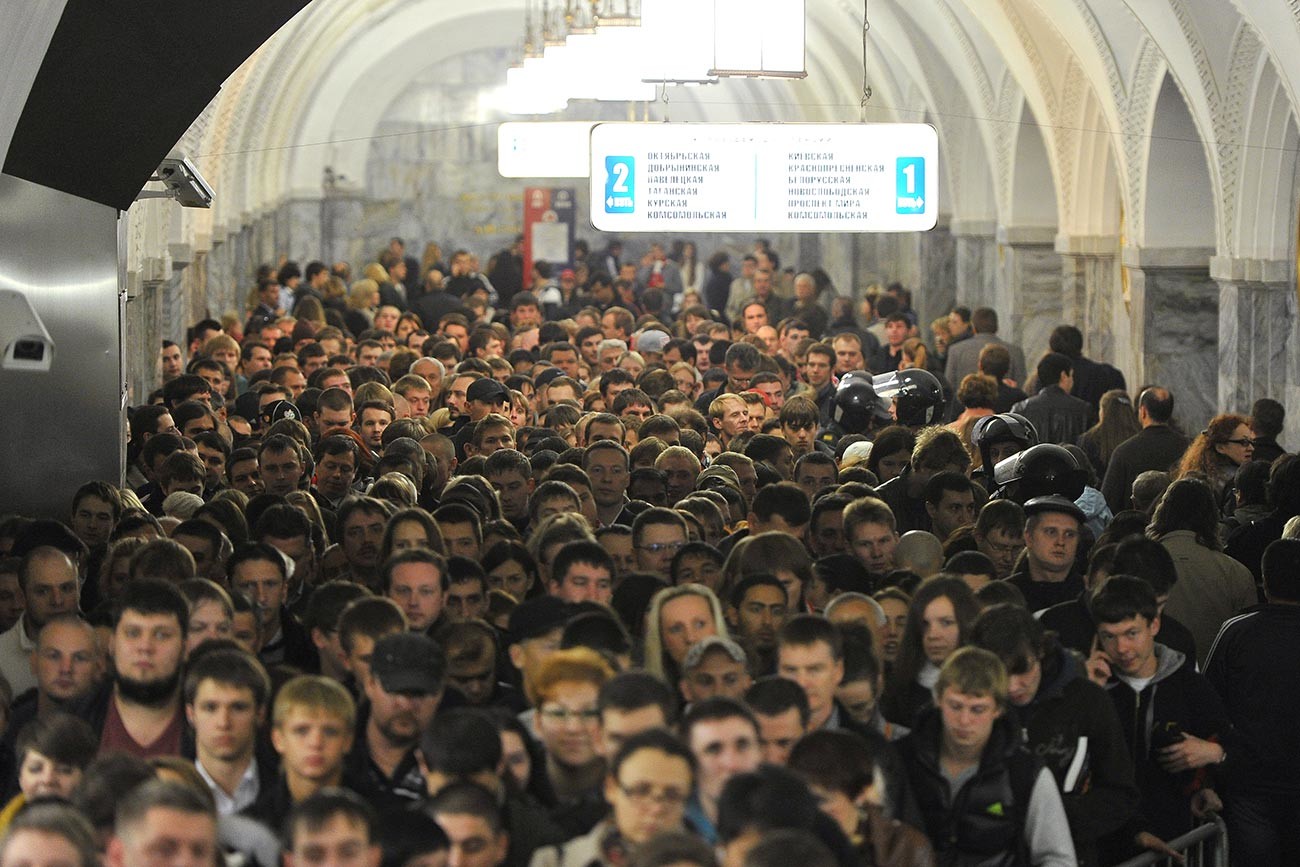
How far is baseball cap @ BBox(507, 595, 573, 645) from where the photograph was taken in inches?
269

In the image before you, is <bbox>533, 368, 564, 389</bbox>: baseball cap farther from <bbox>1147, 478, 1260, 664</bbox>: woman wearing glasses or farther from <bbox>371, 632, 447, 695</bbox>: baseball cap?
<bbox>371, 632, 447, 695</bbox>: baseball cap

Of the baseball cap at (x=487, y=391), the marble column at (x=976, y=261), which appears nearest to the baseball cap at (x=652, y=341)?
the baseball cap at (x=487, y=391)

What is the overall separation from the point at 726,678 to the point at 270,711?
1271 millimetres

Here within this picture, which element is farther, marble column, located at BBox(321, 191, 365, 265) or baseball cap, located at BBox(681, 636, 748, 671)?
marble column, located at BBox(321, 191, 365, 265)

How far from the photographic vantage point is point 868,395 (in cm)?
1266

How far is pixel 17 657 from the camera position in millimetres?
7316

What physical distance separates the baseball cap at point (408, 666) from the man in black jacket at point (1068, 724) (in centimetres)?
157

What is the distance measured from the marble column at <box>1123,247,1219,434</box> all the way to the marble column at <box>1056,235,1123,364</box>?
1.90 meters

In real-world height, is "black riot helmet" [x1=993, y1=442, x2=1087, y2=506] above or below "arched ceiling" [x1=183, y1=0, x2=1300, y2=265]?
below

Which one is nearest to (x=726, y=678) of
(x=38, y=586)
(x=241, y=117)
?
(x=38, y=586)

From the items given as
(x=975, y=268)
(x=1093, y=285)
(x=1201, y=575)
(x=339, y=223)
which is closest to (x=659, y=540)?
(x=1201, y=575)

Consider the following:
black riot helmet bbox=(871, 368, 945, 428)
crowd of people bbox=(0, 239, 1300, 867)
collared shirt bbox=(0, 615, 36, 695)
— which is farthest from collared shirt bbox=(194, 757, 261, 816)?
black riot helmet bbox=(871, 368, 945, 428)

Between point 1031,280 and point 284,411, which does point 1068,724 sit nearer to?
point 284,411

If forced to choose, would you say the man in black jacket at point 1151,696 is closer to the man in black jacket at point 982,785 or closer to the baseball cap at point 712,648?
the man in black jacket at point 982,785
